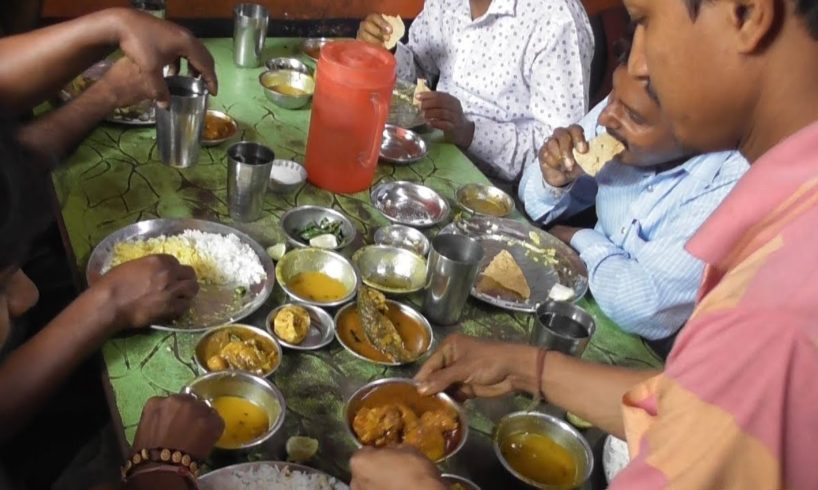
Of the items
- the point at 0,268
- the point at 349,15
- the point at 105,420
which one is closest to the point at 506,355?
the point at 0,268

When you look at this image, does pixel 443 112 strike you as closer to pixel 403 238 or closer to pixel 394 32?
pixel 394 32

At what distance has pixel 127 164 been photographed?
7.09ft

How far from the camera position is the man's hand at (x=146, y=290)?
152 centimetres

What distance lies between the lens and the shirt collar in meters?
0.85

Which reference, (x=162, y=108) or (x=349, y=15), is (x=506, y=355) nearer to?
(x=162, y=108)

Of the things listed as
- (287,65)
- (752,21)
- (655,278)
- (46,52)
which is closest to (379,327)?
(655,278)

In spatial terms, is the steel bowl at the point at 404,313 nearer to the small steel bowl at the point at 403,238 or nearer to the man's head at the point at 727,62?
the small steel bowl at the point at 403,238

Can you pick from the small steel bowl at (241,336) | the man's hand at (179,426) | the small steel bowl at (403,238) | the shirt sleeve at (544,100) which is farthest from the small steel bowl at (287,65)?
the man's hand at (179,426)

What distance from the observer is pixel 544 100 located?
115 inches

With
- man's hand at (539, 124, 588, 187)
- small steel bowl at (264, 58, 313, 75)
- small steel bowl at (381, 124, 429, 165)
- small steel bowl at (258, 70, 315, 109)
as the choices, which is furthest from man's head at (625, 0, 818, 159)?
small steel bowl at (264, 58, 313, 75)

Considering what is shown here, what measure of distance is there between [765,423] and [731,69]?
463 mm

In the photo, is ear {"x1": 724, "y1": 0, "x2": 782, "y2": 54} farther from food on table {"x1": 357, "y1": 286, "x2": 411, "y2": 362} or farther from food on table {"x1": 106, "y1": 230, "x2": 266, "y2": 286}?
food on table {"x1": 106, "y1": 230, "x2": 266, "y2": 286}

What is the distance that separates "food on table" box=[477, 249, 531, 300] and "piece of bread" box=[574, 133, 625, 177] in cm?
55

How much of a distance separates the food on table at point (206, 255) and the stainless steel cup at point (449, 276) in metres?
0.43
